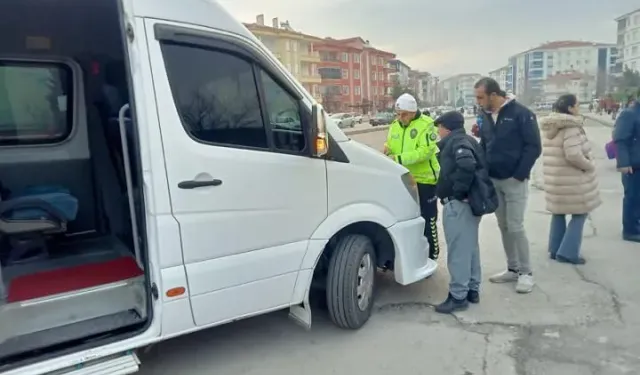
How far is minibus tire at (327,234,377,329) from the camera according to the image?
361 centimetres

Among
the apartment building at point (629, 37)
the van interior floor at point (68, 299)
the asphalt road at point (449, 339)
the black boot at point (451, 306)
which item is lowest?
the asphalt road at point (449, 339)

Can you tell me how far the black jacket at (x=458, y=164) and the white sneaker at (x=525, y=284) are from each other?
1.18 meters

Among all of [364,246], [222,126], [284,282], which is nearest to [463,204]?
[364,246]

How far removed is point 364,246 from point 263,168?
1136 mm

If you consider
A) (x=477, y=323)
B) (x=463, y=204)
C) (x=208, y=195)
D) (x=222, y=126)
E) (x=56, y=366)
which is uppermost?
(x=222, y=126)

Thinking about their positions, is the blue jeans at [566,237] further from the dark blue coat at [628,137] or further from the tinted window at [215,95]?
the tinted window at [215,95]

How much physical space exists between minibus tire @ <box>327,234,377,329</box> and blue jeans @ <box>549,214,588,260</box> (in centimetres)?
269

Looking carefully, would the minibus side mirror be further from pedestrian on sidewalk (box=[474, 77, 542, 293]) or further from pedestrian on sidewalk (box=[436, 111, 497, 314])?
pedestrian on sidewalk (box=[474, 77, 542, 293])

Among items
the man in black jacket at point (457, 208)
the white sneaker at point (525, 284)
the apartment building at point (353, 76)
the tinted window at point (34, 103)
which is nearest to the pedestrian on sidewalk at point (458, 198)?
the man in black jacket at point (457, 208)

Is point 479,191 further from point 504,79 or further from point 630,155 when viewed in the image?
point 504,79

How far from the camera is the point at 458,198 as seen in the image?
3955 millimetres

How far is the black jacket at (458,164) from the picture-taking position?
3.78m

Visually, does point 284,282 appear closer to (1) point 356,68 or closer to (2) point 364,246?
(2) point 364,246

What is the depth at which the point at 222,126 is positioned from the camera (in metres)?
2.97
